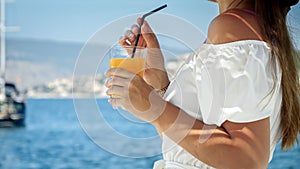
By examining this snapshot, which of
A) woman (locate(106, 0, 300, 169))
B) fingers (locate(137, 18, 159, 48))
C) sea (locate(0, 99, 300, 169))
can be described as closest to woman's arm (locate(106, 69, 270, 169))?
woman (locate(106, 0, 300, 169))

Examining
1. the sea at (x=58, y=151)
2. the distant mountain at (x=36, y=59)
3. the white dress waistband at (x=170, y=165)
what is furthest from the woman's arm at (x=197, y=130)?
the distant mountain at (x=36, y=59)

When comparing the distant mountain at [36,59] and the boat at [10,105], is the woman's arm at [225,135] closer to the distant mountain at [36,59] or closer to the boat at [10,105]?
the boat at [10,105]

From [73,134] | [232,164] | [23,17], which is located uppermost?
[232,164]

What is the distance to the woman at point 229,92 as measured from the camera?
0.69 meters

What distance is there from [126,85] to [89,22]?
2331 centimetres

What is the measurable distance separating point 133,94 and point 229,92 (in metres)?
0.13

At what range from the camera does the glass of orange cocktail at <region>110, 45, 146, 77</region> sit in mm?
766

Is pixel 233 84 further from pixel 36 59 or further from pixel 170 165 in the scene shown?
pixel 36 59

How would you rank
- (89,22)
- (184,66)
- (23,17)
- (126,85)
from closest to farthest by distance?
(126,85)
(184,66)
(89,22)
(23,17)

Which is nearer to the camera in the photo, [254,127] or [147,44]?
[254,127]

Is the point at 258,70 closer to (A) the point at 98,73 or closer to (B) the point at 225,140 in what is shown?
(B) the point at 225,140

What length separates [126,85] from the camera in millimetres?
678

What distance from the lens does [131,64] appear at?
766 mm

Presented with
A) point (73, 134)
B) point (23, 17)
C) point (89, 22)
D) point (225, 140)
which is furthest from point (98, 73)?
point (23, 17)
